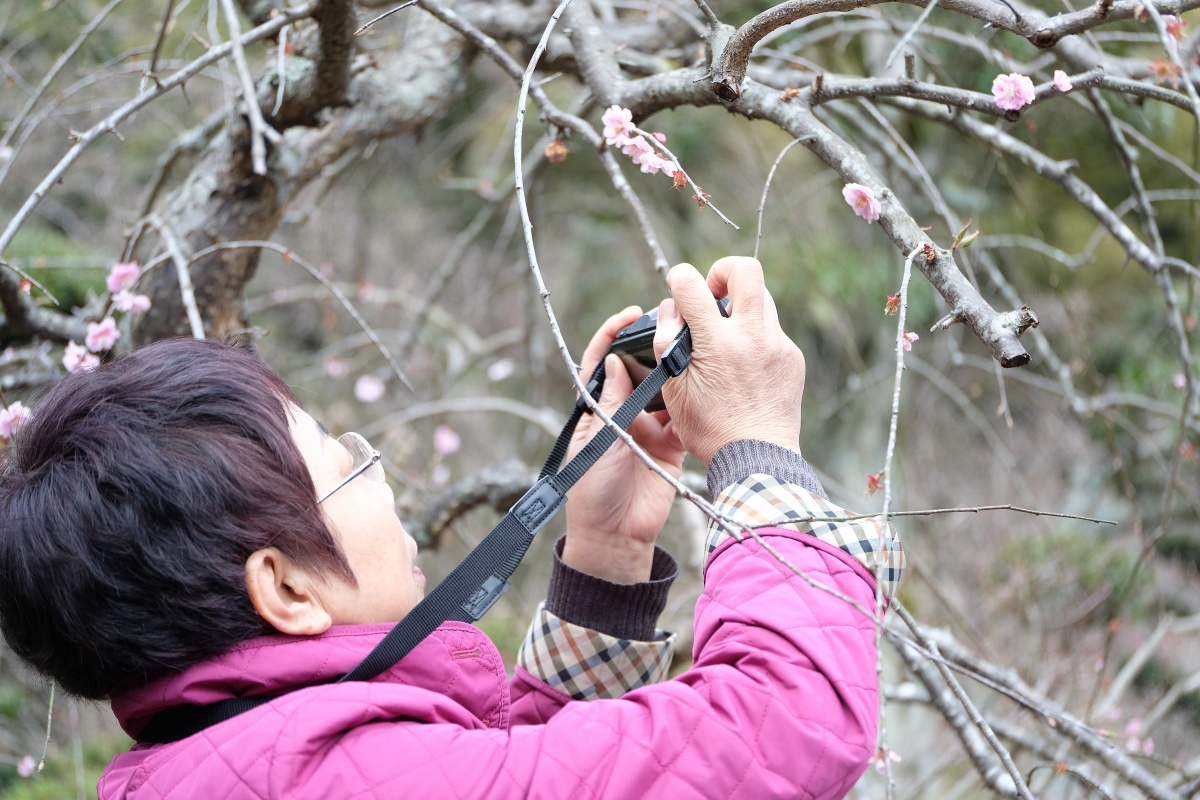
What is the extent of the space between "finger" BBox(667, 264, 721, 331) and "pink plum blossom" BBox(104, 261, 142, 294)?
3.73 feet

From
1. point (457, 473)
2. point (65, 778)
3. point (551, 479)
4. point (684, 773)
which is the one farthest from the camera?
point (457, 473)

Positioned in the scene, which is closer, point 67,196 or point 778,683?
point 778,683

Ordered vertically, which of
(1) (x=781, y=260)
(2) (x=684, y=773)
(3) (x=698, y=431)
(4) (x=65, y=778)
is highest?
(3) (x=698, y=431)

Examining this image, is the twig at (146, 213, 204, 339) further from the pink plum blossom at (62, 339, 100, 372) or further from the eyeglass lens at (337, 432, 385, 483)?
the eyeglass lens at (337, 432, 385, 483)

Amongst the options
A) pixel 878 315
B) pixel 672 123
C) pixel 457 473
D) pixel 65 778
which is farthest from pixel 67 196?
pixel 878 315

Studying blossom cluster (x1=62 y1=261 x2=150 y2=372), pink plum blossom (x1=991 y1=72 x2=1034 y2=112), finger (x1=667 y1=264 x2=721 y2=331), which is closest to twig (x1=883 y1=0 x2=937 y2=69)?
pink plum blossom (x1=991 y1=72 x2=1034 y2=112)

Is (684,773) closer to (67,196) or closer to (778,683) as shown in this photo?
(778,683)

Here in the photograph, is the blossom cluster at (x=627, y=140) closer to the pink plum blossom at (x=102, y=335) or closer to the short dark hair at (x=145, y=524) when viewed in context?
the short dark hair at (x=145, y=524)

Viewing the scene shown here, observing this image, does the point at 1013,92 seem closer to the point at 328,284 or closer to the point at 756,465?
the point at 756,465

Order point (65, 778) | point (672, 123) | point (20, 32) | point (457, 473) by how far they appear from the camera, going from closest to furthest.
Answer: point (65, 778) < point (20, 32) < point (457, 473) < point (672, 123)

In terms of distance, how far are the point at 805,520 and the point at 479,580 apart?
35 centimetres

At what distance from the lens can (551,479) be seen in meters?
1.02

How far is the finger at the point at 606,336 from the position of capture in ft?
4.28

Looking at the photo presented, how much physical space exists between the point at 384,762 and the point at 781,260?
492 centimetres
